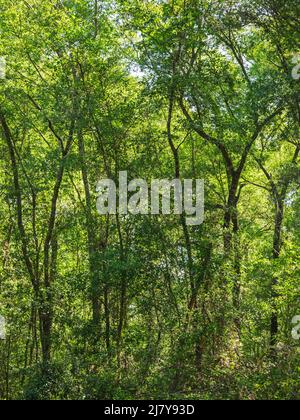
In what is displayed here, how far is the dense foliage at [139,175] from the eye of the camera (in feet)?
43.0

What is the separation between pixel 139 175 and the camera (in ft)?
48.4

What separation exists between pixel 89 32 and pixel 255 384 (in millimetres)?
9566

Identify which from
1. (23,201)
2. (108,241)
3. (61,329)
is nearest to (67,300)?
(61,329)

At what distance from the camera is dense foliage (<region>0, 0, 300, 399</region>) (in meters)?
13.1

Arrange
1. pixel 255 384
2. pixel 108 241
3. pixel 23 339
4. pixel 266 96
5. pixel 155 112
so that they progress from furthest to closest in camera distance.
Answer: pixel 23 339 → pixel 108 241 → pixel 155 112 → pixel 266 96 → pixel 255 384

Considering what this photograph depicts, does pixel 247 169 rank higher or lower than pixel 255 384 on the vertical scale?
higher

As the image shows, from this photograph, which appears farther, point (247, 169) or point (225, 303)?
point (247, 169)

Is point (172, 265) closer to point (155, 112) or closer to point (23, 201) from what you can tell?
point (155, 112)

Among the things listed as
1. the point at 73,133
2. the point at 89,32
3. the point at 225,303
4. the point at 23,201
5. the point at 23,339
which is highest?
the point at 89,32

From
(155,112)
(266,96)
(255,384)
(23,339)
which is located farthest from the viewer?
(23,339)

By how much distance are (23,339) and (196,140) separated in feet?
28.9

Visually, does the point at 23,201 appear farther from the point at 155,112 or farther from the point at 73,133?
the point at 155,112

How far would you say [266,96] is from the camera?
13.3 m

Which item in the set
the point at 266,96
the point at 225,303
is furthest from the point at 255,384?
the point at 266,96
